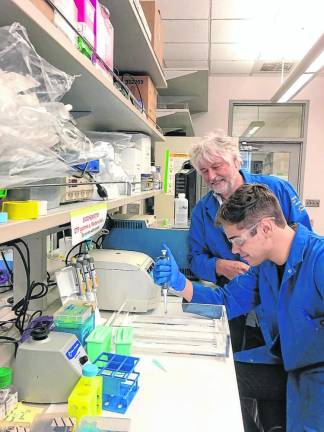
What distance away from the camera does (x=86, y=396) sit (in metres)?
0.86

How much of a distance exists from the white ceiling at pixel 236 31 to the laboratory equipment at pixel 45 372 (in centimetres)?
216

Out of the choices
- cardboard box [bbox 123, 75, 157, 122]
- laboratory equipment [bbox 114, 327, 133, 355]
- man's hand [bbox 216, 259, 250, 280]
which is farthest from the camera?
cardboard box [bbox 123, 75, 157, 122]

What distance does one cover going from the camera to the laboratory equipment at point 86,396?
33.4 inches

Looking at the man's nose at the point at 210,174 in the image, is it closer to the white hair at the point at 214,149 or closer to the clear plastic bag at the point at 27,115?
the white hair at the point at 214,149

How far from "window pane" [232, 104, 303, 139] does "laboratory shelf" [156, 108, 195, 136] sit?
2.42 feet

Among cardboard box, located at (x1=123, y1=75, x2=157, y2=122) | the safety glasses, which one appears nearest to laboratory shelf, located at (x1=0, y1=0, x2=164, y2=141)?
cardboard box, located at (x1=123, y1=75, x2=157, y2=122)

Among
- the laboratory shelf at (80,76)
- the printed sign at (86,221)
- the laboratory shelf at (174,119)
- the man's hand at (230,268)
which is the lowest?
the man's hand at (230,268)

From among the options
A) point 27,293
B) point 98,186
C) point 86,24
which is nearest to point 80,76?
point 86,24

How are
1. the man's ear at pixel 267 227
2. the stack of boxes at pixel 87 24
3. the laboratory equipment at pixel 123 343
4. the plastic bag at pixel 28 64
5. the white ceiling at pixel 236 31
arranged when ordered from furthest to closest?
the white ceiling at pixel 236 31 → the man's ear at pixel 267 227 → the laboratory equipment at pixel 123 343 → the stack of boxes at pixel 87 24 → the plastic bag at pixel 28 64

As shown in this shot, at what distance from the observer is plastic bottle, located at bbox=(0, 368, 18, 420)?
88 cm

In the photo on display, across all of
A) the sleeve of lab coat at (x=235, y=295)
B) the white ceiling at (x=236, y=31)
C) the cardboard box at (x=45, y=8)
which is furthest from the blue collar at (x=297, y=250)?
the white ceiling at (x=236, y=31)

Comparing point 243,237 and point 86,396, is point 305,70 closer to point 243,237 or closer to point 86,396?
point 243,237

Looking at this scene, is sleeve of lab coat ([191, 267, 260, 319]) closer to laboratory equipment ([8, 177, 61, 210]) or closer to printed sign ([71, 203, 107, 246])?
printed sign ([71, 203, 107, 246])

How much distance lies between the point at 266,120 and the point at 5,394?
493 centimetres
